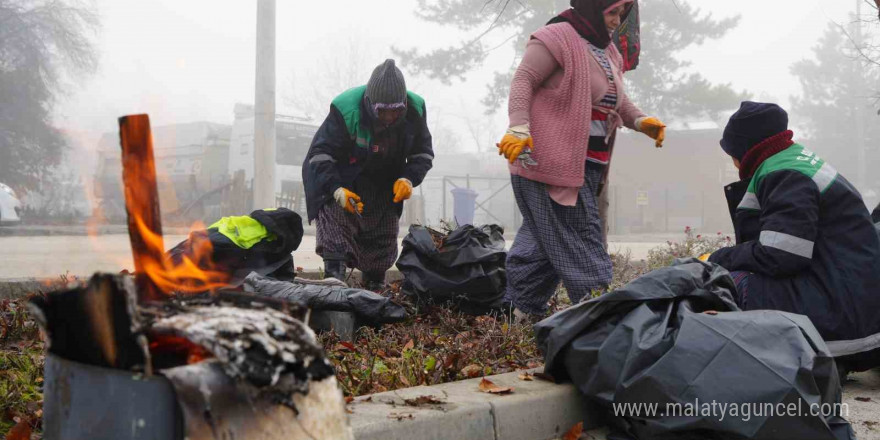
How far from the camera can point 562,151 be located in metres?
3.90

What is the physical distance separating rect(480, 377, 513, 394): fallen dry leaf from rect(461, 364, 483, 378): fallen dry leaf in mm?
232

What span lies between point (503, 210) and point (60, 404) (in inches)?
1134

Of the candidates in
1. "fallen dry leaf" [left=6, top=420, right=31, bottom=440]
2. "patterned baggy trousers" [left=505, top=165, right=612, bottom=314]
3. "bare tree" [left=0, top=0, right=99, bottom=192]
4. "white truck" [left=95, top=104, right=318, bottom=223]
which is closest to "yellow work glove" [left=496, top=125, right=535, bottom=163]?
"patterned baggy trousers" [left=505, top=165, right=612, bottom=314]

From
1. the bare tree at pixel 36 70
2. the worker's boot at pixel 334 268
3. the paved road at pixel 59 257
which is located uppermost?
the bare tree at pixel 36 70

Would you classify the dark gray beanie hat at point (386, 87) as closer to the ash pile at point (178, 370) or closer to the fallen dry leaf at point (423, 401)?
the fallen dry leaf at point (423, 401)

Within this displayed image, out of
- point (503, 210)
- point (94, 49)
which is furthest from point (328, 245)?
point (503, 210)

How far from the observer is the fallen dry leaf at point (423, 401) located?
7.83 feet

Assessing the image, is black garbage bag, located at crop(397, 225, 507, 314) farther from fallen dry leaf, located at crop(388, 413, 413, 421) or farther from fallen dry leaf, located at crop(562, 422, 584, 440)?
fallen dry leaf, located at crop(388, 413, 413, 421)

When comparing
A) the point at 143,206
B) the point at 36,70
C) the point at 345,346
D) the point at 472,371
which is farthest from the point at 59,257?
the point at 36,70

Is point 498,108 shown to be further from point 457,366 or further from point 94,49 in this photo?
point 457,366

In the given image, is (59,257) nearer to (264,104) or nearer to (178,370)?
(264,104)

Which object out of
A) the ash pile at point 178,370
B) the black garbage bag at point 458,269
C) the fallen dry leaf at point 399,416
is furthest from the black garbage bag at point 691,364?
the black garbage bag at point 458,269

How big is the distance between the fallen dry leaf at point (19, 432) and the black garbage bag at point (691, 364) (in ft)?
5.97

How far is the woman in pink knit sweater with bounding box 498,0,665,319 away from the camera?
3.88 meters
